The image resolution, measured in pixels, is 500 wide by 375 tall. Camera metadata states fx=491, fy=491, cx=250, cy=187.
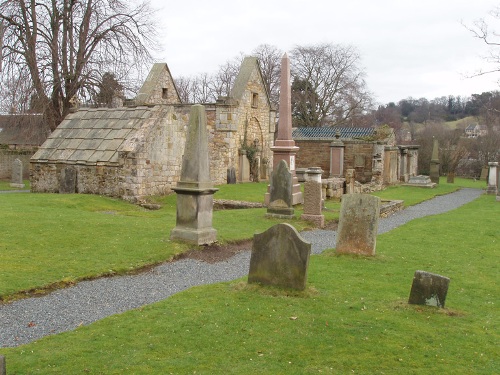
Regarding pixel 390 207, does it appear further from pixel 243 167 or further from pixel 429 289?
pixel 429 289

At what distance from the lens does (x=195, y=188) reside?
9.91 metres

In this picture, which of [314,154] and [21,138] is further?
[314,154]

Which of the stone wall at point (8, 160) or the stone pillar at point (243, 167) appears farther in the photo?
the stone wall at point (8, 160)

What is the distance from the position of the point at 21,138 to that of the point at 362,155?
23078 millimetres

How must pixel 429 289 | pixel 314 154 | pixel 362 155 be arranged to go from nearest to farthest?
pixel 429 289 → pixel 362 155 → pixel 314 154

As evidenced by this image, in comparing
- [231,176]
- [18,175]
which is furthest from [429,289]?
[18,175]

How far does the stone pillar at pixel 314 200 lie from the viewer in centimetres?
1391

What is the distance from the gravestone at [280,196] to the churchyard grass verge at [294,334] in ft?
18.9

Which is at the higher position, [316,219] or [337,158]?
[337,158]

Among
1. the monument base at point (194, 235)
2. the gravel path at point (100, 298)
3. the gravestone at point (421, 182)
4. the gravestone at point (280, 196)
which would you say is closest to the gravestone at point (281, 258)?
the gravel path at point (100, 298)

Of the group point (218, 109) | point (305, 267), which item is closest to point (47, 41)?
point (218, 109)

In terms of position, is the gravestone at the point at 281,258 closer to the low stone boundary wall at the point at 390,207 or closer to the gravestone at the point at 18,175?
the low stone boundary wall at the point at 390,207

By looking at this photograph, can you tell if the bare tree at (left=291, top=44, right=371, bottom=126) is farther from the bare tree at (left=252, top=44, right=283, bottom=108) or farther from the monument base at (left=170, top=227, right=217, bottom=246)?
the monument base at (left=170, top=227, right=217, bottom=246)

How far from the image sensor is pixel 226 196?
2022 centimetres
